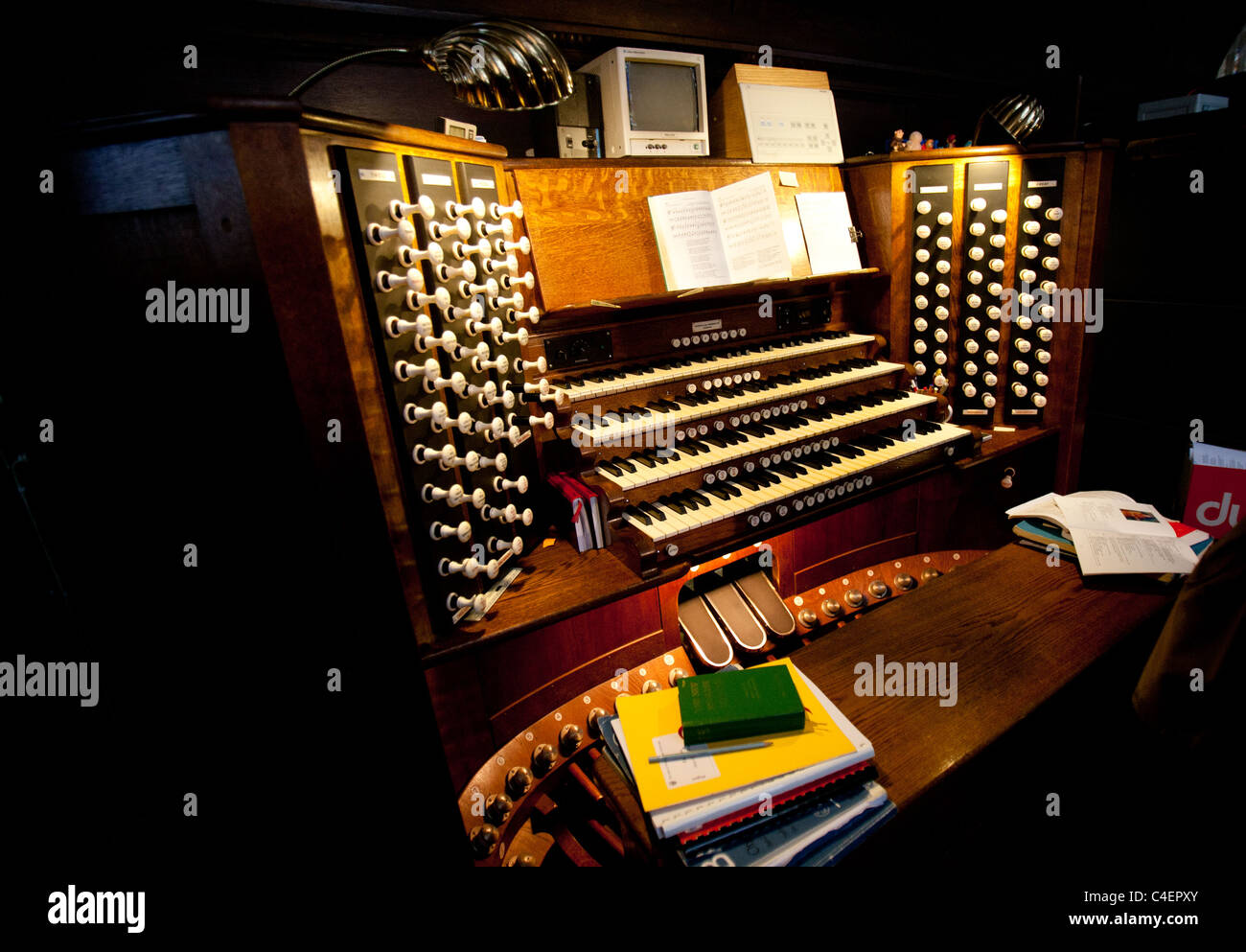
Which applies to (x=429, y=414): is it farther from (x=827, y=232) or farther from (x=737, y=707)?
(x=827, y=232)

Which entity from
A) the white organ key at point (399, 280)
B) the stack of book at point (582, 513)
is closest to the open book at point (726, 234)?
the stack of book at point (582, 513)

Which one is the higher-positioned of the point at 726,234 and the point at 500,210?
the point at 726,234

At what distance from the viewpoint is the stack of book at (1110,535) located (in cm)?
204

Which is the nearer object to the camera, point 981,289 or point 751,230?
point 751,230

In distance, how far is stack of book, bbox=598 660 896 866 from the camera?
4.01 ft

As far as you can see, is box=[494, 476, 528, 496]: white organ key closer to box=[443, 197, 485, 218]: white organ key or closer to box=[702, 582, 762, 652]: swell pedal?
box=[443, 197, 485, 218]: white organ key

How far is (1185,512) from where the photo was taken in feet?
9.57

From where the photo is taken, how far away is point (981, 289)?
3.18 metres

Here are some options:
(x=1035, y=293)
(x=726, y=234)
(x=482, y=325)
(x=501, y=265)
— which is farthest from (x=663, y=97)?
(x=1035, y=293)

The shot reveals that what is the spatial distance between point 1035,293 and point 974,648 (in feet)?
7.50

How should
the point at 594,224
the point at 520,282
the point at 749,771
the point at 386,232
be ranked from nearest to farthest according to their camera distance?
the point at 749,771 → the point at 386,232 → the point at 520,282 → the point at 594,224

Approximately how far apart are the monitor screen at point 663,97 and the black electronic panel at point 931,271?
1.19 m

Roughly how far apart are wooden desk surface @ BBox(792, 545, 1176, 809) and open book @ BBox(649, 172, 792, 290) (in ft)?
4.88

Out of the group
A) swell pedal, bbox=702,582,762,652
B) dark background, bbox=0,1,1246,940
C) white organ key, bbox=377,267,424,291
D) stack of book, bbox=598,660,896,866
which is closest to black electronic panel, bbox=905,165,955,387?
swell pedal, bbox=702,582,762,652
